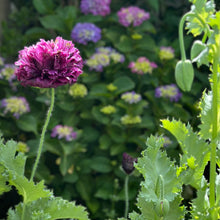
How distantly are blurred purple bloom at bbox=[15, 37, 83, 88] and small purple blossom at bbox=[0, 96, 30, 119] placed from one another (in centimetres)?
110

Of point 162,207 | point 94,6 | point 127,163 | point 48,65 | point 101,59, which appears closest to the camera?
point 162,207

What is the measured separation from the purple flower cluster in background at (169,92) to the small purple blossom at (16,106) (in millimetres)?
566

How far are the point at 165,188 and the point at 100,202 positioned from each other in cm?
133

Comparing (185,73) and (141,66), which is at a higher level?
(141,66)

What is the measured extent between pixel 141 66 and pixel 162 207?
134 cm

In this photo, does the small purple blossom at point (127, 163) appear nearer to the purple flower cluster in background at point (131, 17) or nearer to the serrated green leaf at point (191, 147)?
the serrated green leaf at point (191, 147)

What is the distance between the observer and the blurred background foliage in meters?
2.10

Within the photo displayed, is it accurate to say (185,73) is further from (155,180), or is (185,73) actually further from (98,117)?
(98,117)

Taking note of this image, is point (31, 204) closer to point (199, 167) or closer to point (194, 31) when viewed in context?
point (199, 167)

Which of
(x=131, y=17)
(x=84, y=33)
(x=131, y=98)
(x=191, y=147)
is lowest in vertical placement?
(x=191, y=147)

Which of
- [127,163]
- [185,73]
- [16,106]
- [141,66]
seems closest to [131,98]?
[141,66]

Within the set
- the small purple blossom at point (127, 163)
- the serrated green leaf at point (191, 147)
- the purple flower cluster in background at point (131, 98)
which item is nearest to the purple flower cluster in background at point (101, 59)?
the purple flower cluster in background at point (131, 98)

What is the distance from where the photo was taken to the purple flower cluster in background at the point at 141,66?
217cm

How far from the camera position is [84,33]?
86.3 inches
